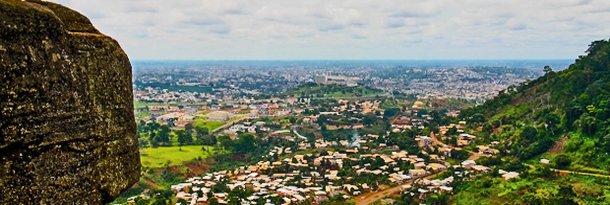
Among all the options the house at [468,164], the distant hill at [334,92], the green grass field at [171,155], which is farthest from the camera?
the distant hill at [334,92]

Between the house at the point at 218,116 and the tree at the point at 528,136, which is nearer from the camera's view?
the tree at the point at 528,136

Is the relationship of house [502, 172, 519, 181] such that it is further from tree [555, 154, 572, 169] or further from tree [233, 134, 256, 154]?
tree [233, 134, 256, 154]

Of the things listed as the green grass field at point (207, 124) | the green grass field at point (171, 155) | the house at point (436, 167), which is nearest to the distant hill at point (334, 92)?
the green grass field at point (207, 124)

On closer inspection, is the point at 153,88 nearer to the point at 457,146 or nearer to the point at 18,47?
the point at 457,146

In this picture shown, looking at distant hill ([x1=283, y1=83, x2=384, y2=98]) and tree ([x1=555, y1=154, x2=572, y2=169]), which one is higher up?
tree ([x1=555, y1=154, x2=572, y2=169])

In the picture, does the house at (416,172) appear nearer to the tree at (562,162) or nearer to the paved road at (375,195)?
the paved road at (375,195)

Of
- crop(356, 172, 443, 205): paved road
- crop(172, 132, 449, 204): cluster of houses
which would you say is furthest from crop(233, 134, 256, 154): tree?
crop(356, 172, 443, 205): paved road
